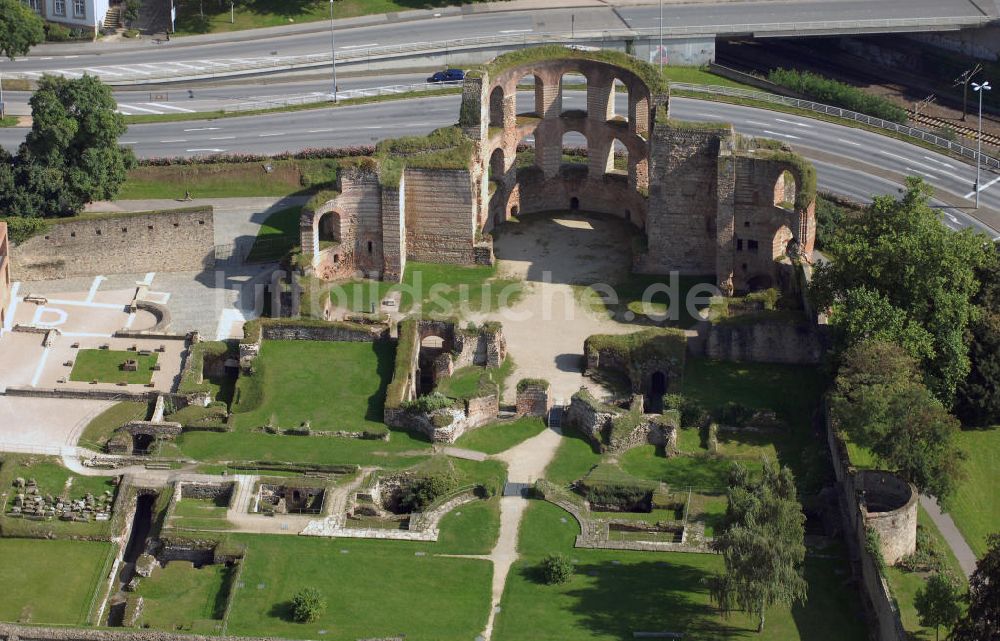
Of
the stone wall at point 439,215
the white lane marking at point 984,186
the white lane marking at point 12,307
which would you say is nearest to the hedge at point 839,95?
the white lane marking at point 984,186

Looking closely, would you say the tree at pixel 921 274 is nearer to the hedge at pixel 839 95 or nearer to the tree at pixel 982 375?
the tree at pixel 982 375

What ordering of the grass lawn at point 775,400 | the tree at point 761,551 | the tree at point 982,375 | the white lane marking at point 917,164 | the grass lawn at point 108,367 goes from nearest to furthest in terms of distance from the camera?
1. the tree at point 761,551
2. the grass lawn at point 775,400
3. the tree at point 982,375
4. the grass lawn at point 108,367
5. the white lane marking at point 917,164

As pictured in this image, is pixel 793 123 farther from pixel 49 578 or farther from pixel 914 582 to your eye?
pixel 49 578

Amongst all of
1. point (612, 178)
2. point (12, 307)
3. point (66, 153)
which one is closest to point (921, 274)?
point (612, 178)

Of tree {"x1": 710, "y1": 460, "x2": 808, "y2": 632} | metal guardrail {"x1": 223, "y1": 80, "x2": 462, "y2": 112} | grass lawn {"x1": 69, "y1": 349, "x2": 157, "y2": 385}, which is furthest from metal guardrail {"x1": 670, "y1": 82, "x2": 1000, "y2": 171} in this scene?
tree {"x1": 710, "y1": 460, "x2": 808, "y2": 632}

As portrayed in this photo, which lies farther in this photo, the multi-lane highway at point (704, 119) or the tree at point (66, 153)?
the multi-lane highway at point (704, 119)

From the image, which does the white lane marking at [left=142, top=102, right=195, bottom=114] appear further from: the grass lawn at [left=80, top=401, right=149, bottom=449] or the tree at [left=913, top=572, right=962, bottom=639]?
the tree at [left=913, top=572, right=962, bottom=639]

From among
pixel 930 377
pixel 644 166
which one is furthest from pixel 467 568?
pixel 644 166
